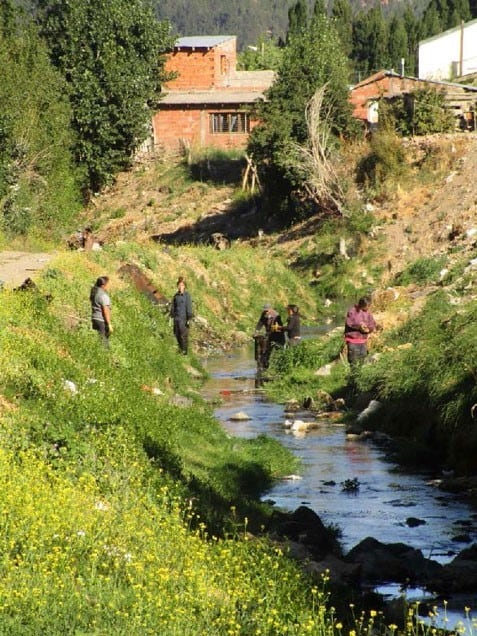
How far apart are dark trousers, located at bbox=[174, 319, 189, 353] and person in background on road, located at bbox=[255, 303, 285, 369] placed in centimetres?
156

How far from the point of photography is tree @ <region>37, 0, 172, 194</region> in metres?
60.7

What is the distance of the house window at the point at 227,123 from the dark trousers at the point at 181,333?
139 ft

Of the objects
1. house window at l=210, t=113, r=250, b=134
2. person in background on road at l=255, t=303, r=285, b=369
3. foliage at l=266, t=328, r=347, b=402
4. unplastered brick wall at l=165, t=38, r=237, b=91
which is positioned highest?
unplastered brick wall at l=165, t=38, r=237, b=91

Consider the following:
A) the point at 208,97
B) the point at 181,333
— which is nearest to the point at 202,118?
the point at 208,97

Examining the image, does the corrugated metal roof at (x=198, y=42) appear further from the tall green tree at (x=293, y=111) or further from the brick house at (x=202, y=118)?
the tall green tree at (x=293, y=111)

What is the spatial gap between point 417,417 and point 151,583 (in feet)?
39.8

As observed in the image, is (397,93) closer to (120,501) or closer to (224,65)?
(224,65)

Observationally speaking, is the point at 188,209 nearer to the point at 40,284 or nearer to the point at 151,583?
the point at 40,284

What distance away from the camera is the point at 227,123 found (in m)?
69.8

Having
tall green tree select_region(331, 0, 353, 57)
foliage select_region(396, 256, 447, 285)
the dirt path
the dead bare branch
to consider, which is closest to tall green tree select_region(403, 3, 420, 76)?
tall green tree select_region(331, 0, 353, 57)

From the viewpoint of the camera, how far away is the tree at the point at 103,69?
60656 millimetres

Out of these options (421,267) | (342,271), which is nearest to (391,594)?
(421,267)

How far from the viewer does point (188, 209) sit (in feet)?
203

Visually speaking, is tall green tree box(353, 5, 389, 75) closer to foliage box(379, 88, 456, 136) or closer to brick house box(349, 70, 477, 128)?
brick house box(349, 70, 477, 128)
